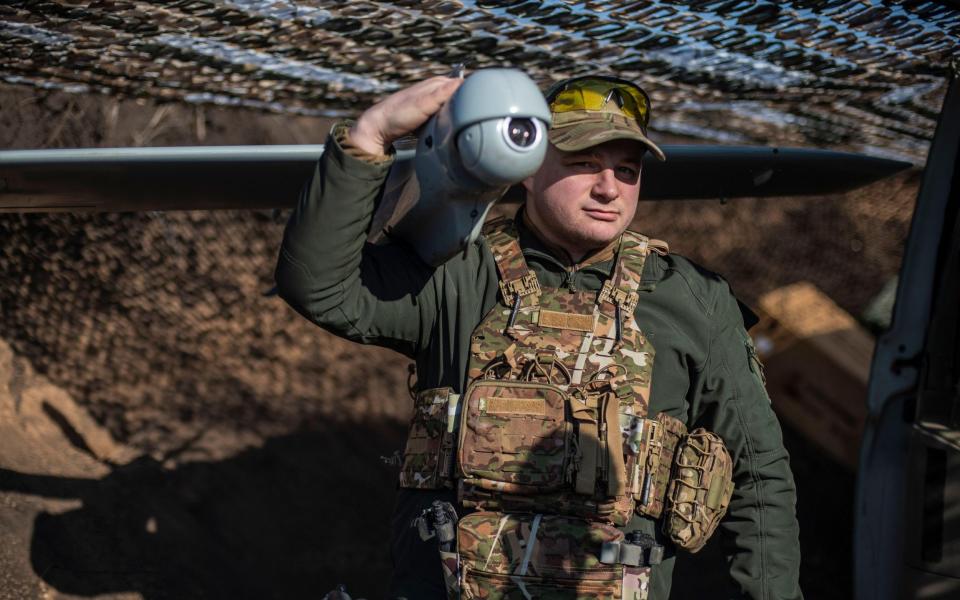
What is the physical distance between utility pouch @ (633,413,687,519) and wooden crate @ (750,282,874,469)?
11.5 feet

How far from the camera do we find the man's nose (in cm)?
259

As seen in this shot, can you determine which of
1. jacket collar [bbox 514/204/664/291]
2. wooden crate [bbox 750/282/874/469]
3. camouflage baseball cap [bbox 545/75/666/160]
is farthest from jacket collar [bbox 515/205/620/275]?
wooden crate [bbox 750/282/874/469]

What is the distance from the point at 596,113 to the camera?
2.66 meters

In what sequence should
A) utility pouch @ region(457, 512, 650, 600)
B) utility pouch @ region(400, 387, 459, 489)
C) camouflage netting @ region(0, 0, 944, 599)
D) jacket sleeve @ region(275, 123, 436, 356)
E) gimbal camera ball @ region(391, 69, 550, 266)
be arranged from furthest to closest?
1. camouflage netting @ region(0, 0, 944, 599)
2. utility pouch @ region(400, 387, 459, 489)
3. utility pouch @ region(457, 512, 650, 600)
4. jacket sleeve @ region(275, 123, 436, 356)
5. gimbal camera ball @ region(391, 69, 550, 266)

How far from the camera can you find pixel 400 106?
86.4 inches

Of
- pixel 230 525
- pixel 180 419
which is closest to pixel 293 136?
pixel 180 419

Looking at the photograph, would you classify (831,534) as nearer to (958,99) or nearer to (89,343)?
(958,99)

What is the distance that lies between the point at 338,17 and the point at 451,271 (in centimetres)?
170

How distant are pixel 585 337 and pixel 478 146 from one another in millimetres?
684

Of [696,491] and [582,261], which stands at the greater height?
[582,261]

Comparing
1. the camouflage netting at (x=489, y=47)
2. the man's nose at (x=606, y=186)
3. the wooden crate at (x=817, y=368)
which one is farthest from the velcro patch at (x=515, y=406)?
the wooden crate at (x=817, y=368)

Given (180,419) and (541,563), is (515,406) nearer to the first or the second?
(541,563)

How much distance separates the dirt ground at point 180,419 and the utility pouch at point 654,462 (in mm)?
2856

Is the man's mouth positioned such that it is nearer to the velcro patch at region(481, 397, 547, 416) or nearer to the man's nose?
the man's nose
